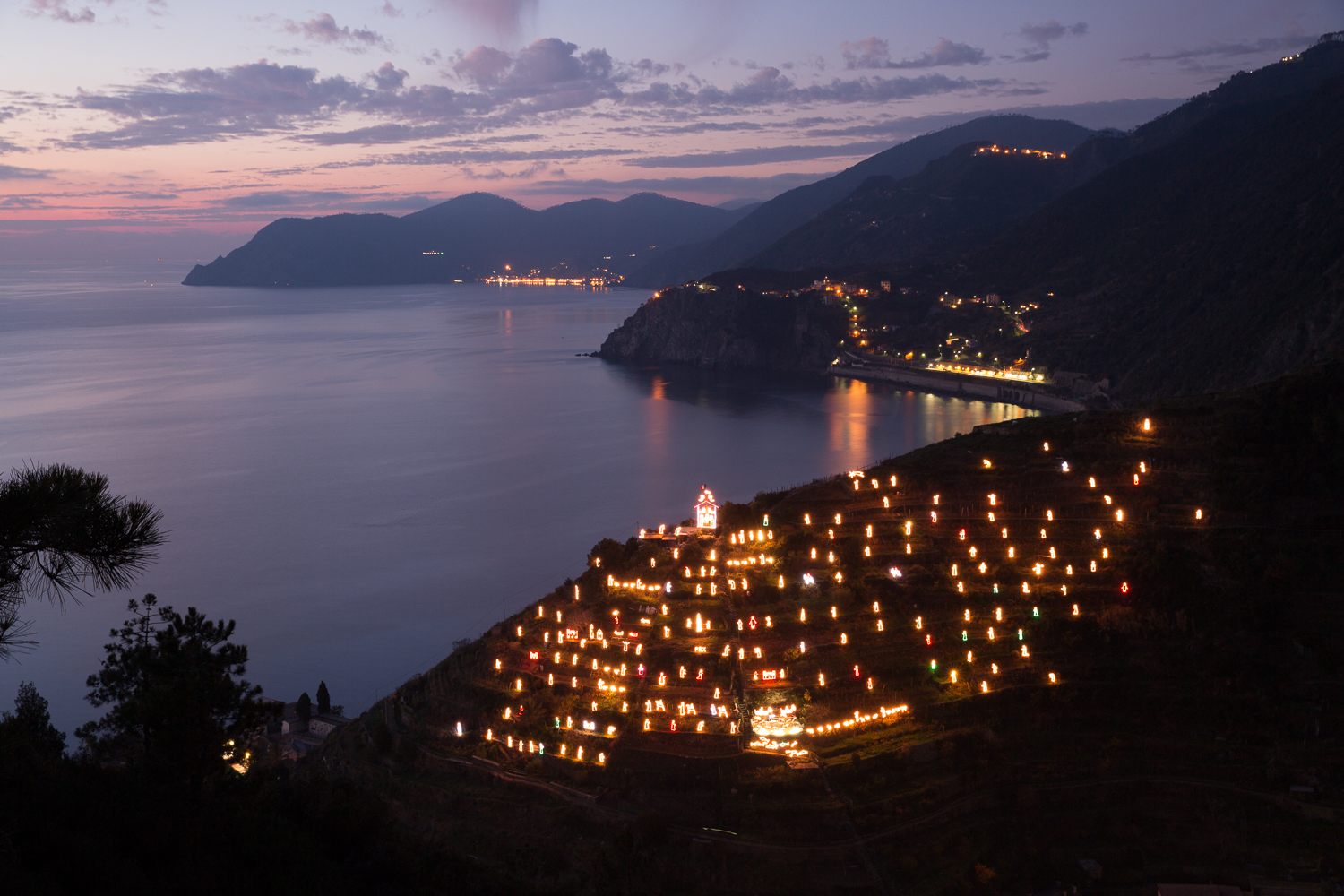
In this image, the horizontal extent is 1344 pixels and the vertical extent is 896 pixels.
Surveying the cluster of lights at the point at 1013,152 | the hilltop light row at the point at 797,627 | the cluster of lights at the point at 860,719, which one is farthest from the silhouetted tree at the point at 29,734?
the cluster of lights at the point at 1013,152

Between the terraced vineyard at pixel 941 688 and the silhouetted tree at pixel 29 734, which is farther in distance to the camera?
A: the terraced vineyard at pixel 941 688

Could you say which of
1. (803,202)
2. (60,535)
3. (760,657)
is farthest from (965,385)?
(803,202)

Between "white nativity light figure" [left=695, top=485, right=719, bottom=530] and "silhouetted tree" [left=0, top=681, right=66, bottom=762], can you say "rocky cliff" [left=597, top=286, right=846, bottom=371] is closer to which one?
"white nativity light figure" [left=695, top=485, right=719, bottom=530]

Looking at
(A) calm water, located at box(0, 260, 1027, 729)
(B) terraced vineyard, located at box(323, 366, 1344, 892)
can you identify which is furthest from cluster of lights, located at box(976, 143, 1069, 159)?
(B) terraced vineyard, located at box(323, 366, 1344, 892)

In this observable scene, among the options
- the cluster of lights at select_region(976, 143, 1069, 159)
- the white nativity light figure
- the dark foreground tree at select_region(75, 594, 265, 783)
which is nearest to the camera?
the dark foreground tree at select_region(75, 594, 265, 783)

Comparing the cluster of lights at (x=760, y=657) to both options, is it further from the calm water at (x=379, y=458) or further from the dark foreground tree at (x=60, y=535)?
the dark foreground tree at (x=60, y=535)

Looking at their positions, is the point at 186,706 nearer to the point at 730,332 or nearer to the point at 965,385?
the point at 965,385
